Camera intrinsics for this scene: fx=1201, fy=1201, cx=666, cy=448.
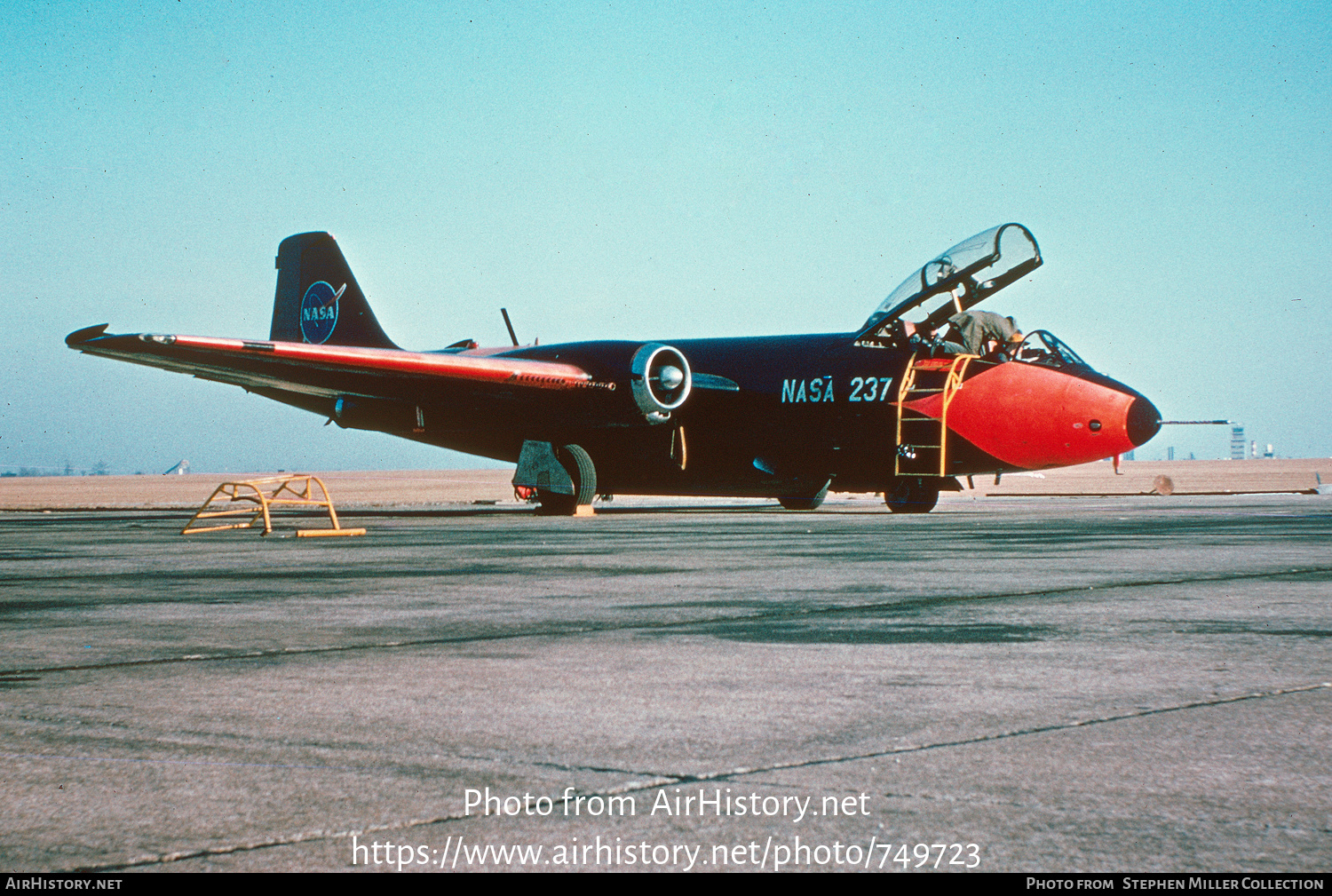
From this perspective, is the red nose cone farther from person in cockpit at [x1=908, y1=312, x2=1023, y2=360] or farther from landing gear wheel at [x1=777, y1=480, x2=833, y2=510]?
landing gear wheel at [x1=777, y1=480, x2=833, y2=510]

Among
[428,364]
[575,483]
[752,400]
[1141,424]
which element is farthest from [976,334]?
[428,364]

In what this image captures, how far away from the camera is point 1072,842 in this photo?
2.65 meters

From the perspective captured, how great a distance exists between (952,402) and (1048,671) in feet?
46.2

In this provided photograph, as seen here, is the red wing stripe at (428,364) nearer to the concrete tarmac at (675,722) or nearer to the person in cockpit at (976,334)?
the person in cockpit at (976,334)

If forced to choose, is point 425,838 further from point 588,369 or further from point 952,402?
point 588,369

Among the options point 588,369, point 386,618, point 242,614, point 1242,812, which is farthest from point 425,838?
point 588,369

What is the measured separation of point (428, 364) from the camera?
20656 mm

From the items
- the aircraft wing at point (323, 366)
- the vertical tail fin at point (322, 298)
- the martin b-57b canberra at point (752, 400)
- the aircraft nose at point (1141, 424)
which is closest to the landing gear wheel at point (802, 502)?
the martin b-57b canberra at point (752, 400)

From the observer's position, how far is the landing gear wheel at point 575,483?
21984 mm

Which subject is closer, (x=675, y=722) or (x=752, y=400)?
(x=675, y=722)

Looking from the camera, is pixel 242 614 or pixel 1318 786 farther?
pixel 242 614

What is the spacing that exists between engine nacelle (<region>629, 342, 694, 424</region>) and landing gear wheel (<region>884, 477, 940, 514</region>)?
3.93 metres

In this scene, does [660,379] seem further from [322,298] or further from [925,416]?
[322,298]

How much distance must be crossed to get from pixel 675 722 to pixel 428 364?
56.9ft
